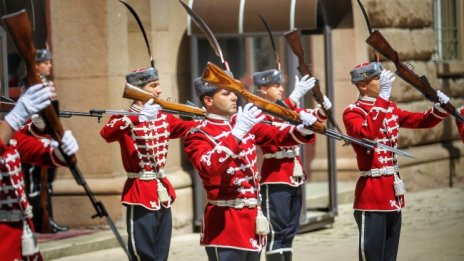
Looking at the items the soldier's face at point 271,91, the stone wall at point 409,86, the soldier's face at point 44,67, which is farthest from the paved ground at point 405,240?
the soldier's face at point 44,67

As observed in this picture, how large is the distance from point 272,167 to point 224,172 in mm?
2971

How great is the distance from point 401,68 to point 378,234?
119 cm

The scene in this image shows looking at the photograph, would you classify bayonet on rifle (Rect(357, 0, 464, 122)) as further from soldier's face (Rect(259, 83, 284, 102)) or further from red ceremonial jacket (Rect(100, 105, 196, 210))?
soldier's face (Rect(259, 83, 284, 102))

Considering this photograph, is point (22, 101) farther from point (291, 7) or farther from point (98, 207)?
point (291, 7)

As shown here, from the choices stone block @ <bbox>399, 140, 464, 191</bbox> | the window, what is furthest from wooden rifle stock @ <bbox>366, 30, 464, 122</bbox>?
the window

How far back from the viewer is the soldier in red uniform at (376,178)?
9.30m

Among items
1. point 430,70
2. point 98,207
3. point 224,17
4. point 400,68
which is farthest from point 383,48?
point 430,70

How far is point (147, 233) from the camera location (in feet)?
30.8

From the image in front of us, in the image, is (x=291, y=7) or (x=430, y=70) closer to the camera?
(x=291, y=7)

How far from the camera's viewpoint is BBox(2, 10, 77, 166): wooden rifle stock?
20.5 feet

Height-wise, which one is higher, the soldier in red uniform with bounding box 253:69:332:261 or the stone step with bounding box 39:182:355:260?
the soldier in red uniform with bounding box 253:69:332:261

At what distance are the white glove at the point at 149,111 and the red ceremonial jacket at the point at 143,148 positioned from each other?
567 millimetres

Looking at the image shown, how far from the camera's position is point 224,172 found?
8078 millimetres

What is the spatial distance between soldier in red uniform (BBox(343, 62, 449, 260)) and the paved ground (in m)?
2.15
